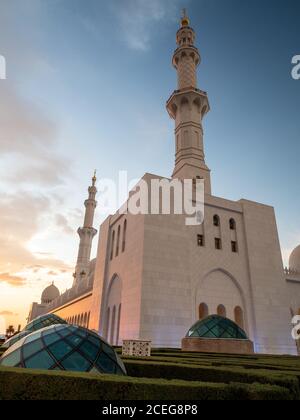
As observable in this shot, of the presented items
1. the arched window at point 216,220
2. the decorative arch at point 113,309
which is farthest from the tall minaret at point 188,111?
the decorative arch at point 113,309

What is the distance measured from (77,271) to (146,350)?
33160mm

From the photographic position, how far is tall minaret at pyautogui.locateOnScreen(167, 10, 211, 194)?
2322 centimetres

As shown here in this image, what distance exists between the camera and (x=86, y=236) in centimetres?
4247

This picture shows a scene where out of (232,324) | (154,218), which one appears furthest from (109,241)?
(232,324)

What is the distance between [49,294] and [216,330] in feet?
179

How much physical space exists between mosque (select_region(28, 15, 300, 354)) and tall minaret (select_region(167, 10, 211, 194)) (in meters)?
0.09

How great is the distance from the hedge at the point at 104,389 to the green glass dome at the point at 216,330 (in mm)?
10077

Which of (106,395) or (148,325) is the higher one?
(148,325)

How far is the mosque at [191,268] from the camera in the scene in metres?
16.6

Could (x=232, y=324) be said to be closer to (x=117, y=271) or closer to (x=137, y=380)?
(x=117, y=271)

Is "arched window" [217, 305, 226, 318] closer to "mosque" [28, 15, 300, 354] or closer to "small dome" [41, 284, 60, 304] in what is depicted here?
"mosque" [28, 15, 300, 354]

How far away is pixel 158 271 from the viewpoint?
16891mm

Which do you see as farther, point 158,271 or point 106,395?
point 158,271

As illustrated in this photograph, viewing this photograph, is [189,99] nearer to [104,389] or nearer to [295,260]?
[295,260]
